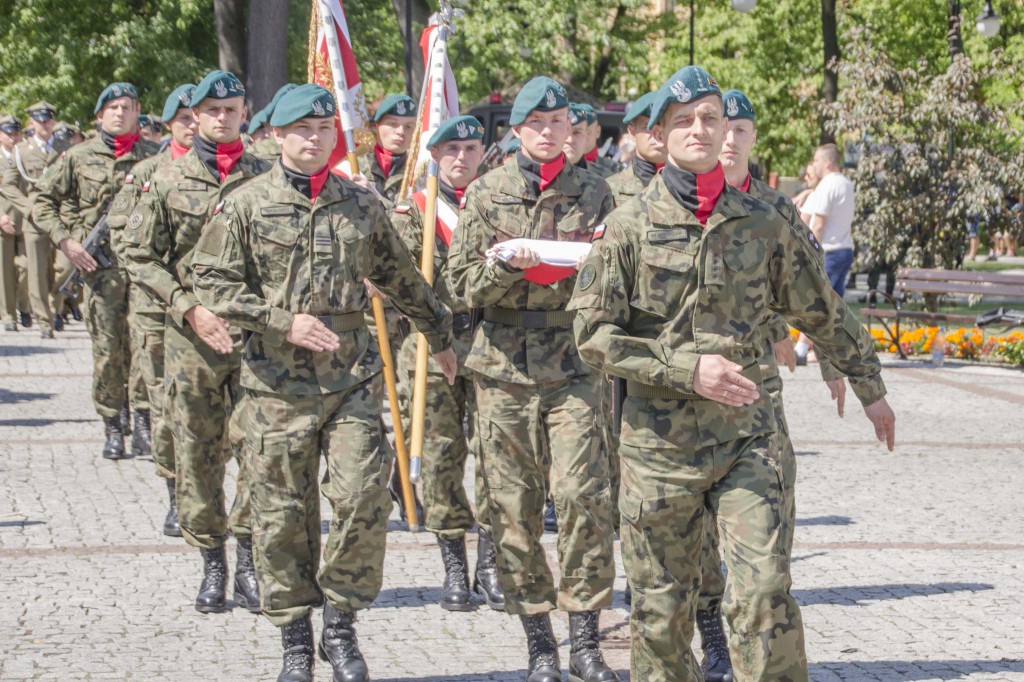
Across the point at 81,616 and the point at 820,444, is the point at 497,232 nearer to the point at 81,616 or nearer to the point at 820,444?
the point at 81,616

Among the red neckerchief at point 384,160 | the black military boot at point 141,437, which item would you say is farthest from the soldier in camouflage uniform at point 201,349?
the black military boot at point 141,437

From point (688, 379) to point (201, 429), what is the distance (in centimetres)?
329

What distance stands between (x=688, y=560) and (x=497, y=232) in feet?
6.21

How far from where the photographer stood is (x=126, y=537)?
28.0ft

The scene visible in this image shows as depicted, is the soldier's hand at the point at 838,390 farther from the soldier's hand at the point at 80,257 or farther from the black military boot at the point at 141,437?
the black military boot at the point at 141,437

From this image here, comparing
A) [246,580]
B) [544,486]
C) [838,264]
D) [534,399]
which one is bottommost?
[246,580]

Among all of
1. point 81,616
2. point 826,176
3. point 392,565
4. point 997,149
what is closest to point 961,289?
point 826,176

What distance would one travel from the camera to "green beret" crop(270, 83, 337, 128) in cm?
599

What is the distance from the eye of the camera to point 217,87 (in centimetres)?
721

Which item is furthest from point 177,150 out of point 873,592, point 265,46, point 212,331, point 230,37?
point 230,37

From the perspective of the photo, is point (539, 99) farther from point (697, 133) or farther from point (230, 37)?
point (230, 37)

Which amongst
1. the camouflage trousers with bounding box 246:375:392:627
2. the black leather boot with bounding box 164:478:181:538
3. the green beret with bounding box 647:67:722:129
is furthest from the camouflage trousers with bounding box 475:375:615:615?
the black leather boot with bounding box 164:478:181:538

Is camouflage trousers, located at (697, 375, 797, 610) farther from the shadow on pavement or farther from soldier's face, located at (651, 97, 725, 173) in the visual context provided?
the shadow on pavement

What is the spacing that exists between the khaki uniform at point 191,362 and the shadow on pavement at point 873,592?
2542 millimetres
